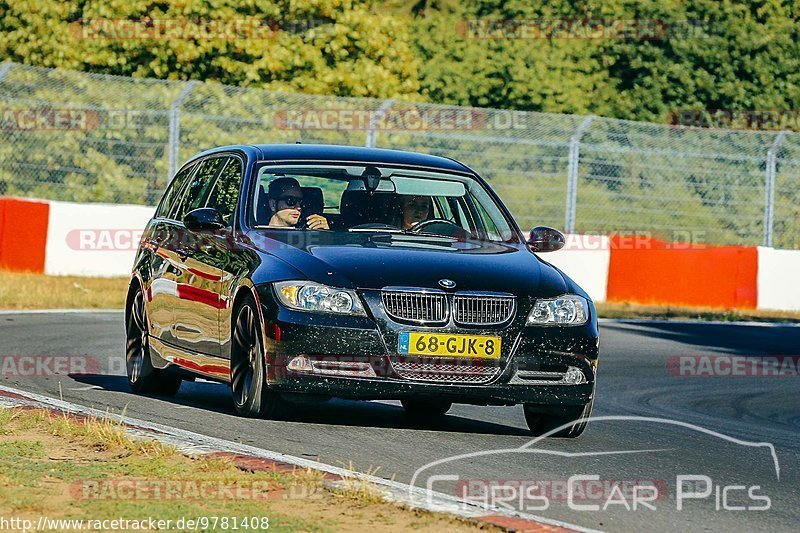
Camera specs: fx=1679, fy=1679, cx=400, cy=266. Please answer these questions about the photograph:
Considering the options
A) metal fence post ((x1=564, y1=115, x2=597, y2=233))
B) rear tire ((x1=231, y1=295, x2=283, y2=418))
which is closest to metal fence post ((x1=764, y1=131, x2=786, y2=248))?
metal fence post ((x1=564, y1=115, x2=597, y2=233))

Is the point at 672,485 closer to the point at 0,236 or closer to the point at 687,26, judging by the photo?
the point at 0,236

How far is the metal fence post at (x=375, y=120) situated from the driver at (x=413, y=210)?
50.3 ft

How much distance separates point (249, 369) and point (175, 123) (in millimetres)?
16445

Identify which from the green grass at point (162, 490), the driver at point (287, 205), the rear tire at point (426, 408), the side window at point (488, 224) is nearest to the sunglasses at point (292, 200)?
the driver at point (287, 205)

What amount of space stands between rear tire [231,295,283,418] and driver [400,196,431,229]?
1.26 meters

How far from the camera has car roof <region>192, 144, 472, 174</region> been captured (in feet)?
33.8

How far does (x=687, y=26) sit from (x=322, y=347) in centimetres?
4155

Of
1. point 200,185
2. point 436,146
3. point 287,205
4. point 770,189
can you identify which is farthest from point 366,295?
point 770,189

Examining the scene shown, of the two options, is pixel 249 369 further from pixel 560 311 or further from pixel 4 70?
pixel 4 70

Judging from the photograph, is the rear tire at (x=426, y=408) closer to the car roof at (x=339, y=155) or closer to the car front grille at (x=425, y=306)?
the car roof at (x=339, y=155)

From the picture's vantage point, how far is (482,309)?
888 centimetres

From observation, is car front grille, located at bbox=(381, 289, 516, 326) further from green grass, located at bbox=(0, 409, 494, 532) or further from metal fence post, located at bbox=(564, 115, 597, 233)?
metal fence post, located at bbox=(564, 115, 597, 233)

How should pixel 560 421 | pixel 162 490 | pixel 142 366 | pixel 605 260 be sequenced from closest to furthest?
1. pixel 162 490
2. pixel 560 421
3. pixel 142 366
4. pixel 605 260

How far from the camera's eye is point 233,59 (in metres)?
36.8
